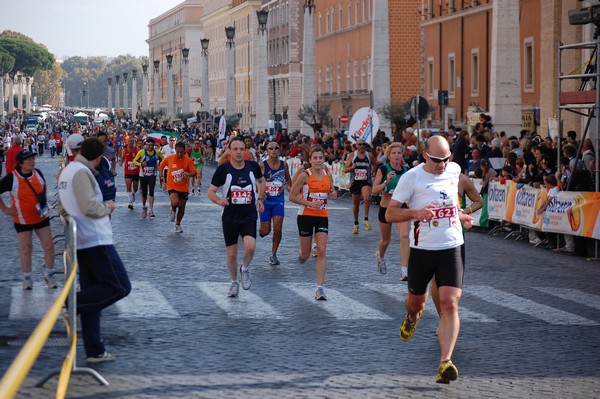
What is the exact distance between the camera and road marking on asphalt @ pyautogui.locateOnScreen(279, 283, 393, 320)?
1320cm

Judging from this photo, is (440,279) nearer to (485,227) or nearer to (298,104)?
(485,227)

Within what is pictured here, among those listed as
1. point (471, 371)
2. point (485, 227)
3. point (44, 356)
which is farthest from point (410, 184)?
point (485, 227)

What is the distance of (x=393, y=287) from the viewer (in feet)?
52.3

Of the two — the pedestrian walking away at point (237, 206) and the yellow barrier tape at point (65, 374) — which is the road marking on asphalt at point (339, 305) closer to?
the pedestrian walking away at point (237, 206)

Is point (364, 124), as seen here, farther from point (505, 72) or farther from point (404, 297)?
point (404, 297)

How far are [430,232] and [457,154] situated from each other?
57.3ft

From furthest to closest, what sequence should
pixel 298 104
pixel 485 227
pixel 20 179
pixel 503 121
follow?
1. pixel 298 104
2. pixel 503 121
3. pixel 485 227
4. pixel 20 179

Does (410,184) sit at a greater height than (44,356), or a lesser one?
greater

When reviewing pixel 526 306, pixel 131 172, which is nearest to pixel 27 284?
pixel 526 306

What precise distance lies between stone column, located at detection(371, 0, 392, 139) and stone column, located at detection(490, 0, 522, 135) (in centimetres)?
676

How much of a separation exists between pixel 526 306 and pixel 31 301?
5073mm

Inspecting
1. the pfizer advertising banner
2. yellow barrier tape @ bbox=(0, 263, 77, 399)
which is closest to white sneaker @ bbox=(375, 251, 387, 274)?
yellow barrier tape @ bbox=(0, 263, 77, 399)

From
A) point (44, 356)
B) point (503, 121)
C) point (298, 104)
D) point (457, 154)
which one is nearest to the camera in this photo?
point (44, 356)

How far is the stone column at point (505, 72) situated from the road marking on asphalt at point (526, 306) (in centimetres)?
1585
